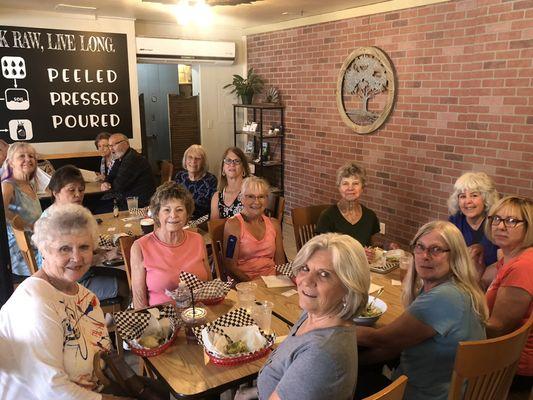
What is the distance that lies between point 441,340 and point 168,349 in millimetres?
997

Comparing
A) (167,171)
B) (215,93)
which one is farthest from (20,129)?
(215,93)

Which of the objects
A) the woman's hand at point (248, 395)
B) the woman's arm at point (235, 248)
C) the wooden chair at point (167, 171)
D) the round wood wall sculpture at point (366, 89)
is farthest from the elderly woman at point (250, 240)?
the wooden chair at point (167, 171)

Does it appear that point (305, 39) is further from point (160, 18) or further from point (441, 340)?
point (441, 340)

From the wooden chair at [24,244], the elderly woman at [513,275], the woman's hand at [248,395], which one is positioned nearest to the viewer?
the woman's hand at [248,395]

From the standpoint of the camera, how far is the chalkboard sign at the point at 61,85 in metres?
5.07

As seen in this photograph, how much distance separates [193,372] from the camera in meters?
1.56

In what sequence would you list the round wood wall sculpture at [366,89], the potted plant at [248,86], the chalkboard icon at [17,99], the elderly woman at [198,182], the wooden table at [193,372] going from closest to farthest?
the wooden table at [193,372] → the elderly woman at [198,182] → the round wood wall sculpture at [366,89] → the chalkboard icon at [17,99] → the potted plant at [248,86]

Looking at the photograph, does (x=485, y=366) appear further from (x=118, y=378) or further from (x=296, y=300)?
(x=118, y=378)

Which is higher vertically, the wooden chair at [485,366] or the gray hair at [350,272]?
the gray hair at [350,272]

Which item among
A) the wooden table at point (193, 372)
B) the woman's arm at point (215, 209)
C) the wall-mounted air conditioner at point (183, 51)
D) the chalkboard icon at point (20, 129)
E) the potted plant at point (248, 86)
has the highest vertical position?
the wall-mounted air conditioner at point (183, 51)

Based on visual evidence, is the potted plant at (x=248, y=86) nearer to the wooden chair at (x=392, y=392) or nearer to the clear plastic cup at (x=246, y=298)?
the clear plastic cup at (x=246, y=298)

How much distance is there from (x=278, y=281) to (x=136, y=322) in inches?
31.9

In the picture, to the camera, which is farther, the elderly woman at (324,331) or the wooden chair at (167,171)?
the wooden chair at (167,171)

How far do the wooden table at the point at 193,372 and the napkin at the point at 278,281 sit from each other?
65cm
